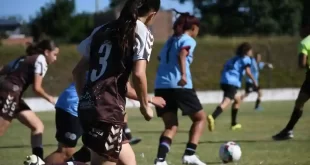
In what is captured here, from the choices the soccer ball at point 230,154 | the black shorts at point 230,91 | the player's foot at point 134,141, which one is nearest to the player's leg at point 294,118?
the player's foot at point 134,141

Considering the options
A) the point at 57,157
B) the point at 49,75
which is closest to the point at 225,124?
the point at 57,157

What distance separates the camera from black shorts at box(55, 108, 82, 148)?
8.39m

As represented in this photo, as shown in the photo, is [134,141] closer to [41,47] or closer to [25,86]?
[25,86]

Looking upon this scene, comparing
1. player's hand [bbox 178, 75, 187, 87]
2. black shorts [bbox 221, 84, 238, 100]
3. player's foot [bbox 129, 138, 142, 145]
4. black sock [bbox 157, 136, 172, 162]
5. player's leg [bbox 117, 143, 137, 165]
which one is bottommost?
player's foot [bbox 129, 138, 142, 145]

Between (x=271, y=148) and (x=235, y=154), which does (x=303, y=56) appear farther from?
(x=235, y=154)

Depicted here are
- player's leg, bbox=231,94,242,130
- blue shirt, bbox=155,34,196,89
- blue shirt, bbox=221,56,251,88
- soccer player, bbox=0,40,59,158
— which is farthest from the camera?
blue shirt, bbox=221,56,251,88

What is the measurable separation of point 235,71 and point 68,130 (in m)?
10.00

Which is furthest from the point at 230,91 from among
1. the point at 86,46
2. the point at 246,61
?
the point at 86,46

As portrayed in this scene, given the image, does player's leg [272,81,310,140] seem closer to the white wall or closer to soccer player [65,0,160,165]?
soccer player [65,0,160,165]

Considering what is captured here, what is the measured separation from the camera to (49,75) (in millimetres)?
35594

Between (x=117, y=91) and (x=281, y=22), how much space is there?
2289 inches

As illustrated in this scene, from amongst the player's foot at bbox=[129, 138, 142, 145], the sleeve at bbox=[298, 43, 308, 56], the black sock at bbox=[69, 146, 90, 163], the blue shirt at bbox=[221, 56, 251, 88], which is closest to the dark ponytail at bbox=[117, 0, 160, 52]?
the black sock at bbox=[69, 146, 90, 163]

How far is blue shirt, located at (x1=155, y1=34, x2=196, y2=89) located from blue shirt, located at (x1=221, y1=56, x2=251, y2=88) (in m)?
7.34

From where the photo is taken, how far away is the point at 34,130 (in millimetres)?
10227
